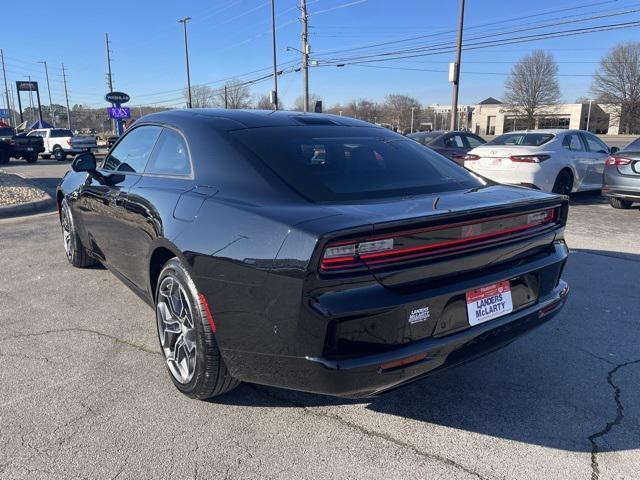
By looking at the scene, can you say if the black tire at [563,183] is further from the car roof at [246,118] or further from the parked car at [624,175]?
the car roof at [246,118]

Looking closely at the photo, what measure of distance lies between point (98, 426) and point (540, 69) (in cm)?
8698

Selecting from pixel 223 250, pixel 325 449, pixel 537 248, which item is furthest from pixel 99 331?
pixel 537 248

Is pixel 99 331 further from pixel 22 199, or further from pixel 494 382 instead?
pixel 22 199

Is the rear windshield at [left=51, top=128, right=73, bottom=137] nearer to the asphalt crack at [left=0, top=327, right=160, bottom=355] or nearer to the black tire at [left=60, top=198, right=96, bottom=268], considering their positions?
the black tire at [left=60, top=198, right=96, bottom=268]

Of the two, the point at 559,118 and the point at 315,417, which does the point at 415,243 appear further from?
the point at 559,118

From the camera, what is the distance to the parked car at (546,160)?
9055 millimetres

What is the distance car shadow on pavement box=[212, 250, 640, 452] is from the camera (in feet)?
8.35

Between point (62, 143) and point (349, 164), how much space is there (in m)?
28.0

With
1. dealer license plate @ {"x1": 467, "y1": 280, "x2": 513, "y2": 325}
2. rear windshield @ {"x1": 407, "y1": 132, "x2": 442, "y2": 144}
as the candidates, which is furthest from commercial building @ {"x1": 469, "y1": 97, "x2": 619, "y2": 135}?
dealer license plate @ {"x1": 467, "y1": 280, "x2": 513, "y2": 325}

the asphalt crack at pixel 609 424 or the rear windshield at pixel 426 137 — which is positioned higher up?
the rear windshield at pixel 426 137

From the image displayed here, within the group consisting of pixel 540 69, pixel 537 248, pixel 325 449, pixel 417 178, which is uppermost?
pixel 540 69

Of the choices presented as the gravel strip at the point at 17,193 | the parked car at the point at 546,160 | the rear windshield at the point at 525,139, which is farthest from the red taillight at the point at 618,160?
the gravel strip at the point at 17,193

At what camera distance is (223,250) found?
240cm

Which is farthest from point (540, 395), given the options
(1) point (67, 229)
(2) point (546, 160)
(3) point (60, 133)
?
(3) point (60, 133)
